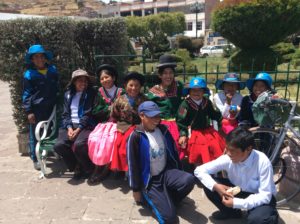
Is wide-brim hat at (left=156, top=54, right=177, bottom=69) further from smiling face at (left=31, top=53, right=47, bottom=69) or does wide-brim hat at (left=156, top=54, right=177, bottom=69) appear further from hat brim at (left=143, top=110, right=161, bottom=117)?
smiling face at (left=31, top=53, right=47, bottom=69)

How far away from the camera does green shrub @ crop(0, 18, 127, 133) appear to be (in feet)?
15.1

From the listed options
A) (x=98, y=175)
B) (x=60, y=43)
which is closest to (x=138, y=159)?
(x=98, y=175)

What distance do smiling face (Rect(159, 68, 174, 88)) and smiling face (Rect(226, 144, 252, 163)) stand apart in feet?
5.16

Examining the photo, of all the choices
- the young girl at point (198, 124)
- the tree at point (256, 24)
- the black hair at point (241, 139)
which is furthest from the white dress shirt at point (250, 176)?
the tree at point (256, 24)

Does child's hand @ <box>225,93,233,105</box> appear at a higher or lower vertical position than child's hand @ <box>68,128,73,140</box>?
higher

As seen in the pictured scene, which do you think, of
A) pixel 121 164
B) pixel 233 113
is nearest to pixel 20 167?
pixel 121 164

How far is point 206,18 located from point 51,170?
70558mm

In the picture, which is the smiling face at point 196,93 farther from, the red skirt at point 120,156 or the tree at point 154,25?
the tree at point 154,25

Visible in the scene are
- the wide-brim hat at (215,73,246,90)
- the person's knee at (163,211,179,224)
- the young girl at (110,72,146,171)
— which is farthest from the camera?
the young girl at (110,72,146,171)

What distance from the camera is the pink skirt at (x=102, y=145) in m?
3.94

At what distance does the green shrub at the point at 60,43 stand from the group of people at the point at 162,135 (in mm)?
331

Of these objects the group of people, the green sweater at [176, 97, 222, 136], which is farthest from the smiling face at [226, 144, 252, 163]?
the green sweater at [176, 97, 222, 136]

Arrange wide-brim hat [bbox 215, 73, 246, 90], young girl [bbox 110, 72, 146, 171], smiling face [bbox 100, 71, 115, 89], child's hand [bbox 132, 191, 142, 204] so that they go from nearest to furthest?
child's hand [bbox 132, 191, 142, 204]
wide-brim hat [bbox 215, 73, 246, 90]
young girl [bbox 110, 72, 146, 171]
smiling face [bbox 100, 71, 115, 89]

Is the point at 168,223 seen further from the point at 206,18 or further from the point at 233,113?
the point at 206,18
